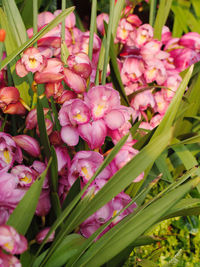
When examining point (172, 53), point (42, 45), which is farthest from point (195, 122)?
point (42, 45)

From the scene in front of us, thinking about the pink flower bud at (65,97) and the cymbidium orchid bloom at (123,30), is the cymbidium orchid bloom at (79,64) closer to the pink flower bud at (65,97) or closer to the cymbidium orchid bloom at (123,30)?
the pink flower bud at (65,97)

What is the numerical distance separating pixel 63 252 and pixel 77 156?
0.17 metres

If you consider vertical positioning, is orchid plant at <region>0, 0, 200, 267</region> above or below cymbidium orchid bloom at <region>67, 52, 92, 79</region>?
below

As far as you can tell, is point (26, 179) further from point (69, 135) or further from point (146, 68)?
point (146, 68)

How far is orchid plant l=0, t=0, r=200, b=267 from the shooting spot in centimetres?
53

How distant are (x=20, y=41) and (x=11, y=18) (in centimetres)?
6

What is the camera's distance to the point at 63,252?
62cm

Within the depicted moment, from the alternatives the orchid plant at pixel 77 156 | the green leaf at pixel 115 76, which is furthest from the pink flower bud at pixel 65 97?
the green leaf at pixel 115 76

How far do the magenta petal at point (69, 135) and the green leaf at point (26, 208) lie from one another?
0.14m

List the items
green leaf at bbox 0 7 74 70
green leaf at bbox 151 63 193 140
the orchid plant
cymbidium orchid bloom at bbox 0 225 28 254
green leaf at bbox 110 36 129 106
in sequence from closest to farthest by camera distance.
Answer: cymbidium orchid bloom at bbox 0 225 28 254
the orchid plant
green leaf at bbox 0 7 74 70
green leaf at bbox 151 63 193 140
green leaf at bbox 110 36 129 106

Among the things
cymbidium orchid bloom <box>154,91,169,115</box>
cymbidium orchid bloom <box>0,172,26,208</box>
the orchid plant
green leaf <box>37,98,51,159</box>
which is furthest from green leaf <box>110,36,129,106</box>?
cymbidium orchid bloom <box>0,172,26,208</box>

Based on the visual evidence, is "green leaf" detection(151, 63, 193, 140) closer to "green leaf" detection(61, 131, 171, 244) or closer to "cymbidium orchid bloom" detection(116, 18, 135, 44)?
"green leaf" detection(61, 131, 171, 244)

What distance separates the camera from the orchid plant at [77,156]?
0.53 metres

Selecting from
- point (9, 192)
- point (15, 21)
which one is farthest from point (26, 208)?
point (15, 21)
